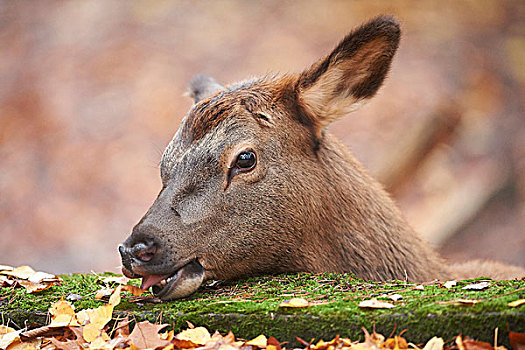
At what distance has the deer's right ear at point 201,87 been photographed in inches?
238

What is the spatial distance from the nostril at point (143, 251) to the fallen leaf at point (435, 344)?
1918 mm

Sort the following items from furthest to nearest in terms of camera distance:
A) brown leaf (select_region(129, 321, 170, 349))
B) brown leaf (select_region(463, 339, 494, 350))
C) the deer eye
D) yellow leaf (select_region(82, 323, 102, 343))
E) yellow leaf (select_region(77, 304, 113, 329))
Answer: the deer eye, yellow leaf (select_region(77, 304, 113, 329)), yellow leaf (select_region(82, 323, 102, 343)), brown leaf (select_region(129, 321, 170, 349)), brown leaf (select_region(463, 339, 494, 350))

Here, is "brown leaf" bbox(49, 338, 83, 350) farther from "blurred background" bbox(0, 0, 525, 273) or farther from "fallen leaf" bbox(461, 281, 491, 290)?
"blurred background" bbox(0, 0, 525, 273)

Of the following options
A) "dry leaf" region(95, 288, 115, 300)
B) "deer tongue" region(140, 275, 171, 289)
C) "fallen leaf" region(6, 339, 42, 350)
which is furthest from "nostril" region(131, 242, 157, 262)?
"fallen leaf" region(6, 339, 42, 350)

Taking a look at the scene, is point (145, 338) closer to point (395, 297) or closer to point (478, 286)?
point (395, 297)

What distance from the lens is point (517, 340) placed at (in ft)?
10.00

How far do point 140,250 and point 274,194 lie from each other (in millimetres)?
1082

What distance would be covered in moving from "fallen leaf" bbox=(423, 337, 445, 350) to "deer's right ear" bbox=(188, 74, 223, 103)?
3.58 meters

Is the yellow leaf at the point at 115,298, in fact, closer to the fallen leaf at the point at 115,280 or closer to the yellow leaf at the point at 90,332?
the yellow leaf at the point at 90,332

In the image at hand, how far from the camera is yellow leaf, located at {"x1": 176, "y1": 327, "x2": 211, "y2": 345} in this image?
344 centimetres

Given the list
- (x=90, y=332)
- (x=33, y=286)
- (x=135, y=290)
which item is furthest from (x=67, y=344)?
(x=33, y=286)

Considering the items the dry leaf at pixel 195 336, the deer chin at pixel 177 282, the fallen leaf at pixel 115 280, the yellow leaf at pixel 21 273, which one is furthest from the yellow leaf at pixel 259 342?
the yellow leaf at pixel 21 273

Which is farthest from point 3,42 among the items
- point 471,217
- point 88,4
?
point 471,217

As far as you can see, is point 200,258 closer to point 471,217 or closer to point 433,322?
point 433,322
